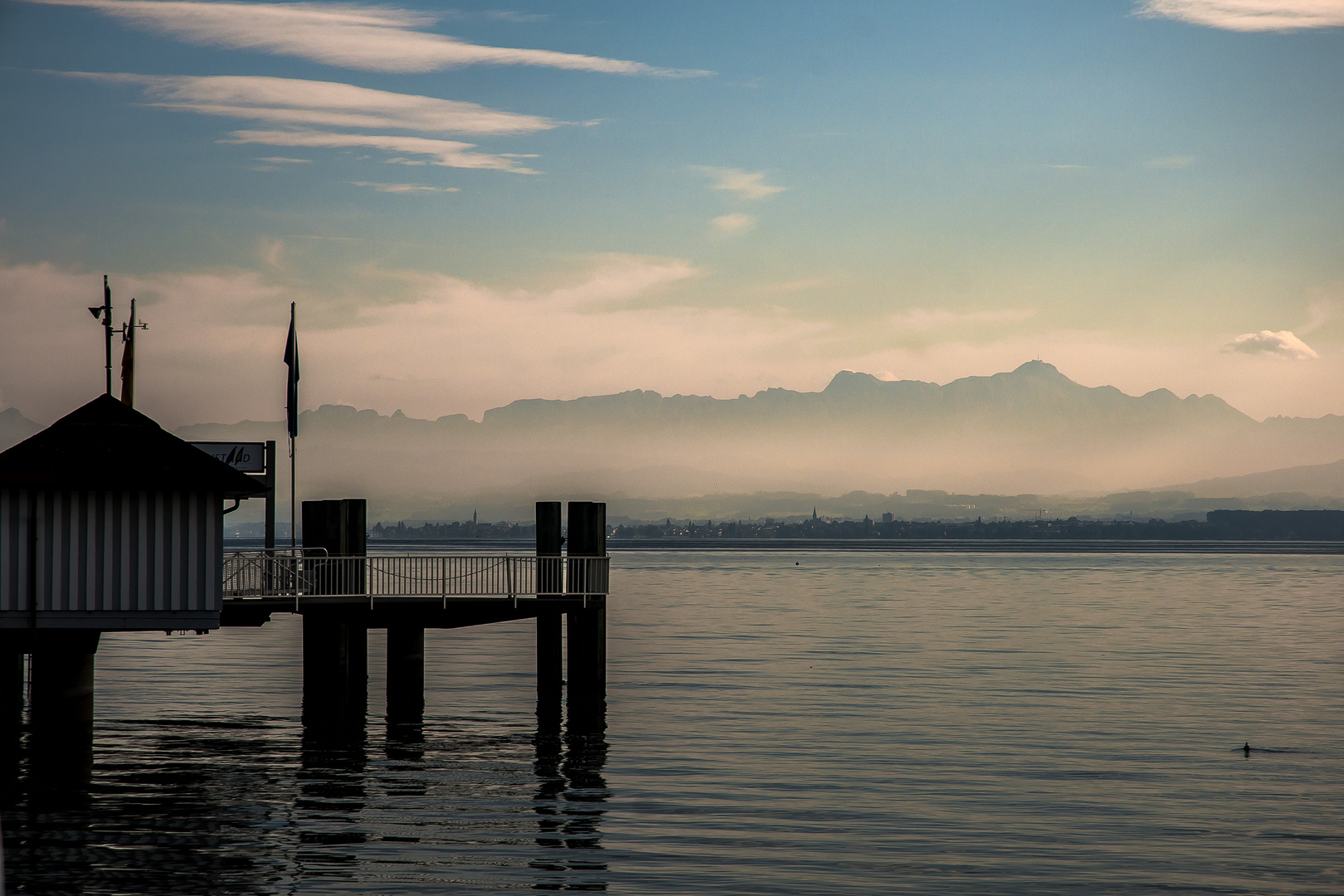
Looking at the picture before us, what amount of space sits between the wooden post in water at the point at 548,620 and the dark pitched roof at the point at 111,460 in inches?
316

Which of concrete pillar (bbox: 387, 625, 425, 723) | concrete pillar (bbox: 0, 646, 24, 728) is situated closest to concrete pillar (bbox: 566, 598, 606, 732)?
concrete pillar (bbox: 387, 625, 425, 723)

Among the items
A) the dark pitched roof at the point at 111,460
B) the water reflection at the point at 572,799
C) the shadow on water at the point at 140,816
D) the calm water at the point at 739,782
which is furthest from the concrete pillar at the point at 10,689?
the water reflection at the point at 572,799

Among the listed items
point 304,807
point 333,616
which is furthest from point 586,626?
point 304,807

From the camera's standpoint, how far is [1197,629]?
69.6 metres

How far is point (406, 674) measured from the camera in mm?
35281

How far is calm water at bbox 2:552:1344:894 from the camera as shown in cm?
1927

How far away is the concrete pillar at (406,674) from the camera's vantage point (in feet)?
114

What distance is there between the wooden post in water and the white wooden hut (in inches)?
349

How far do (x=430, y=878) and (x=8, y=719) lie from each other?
62.4 ft

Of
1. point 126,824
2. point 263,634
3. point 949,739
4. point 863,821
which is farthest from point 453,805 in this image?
point 263,634

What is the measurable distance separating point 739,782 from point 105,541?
1370 centimetres

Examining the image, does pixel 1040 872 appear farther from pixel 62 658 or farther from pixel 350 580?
pixel 62 658

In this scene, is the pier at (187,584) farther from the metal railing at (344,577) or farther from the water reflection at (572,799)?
the water reflection at (572,799)

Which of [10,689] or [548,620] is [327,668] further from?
[10,689]
